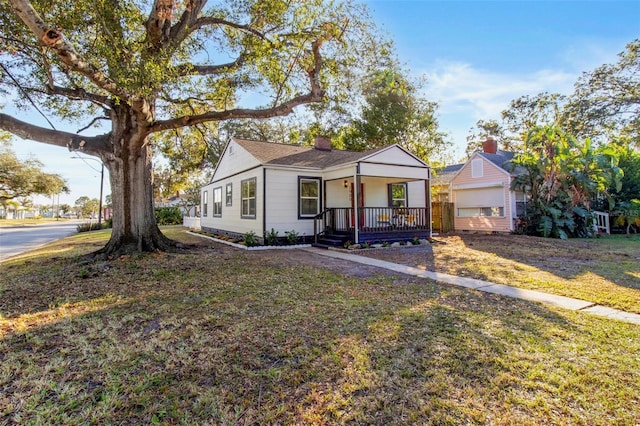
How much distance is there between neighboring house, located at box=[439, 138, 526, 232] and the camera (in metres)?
15.6

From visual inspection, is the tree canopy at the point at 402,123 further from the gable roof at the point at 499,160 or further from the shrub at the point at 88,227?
the shrub at the point at 88,227

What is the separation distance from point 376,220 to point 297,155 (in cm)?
439

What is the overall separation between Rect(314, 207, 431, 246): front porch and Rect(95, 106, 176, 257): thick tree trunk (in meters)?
5.87

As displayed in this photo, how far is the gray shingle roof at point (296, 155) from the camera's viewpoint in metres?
12.0

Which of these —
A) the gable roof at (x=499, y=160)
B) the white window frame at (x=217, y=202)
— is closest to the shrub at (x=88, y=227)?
the white window frame at (x=217, y=202)

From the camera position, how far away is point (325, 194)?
12.7 meters

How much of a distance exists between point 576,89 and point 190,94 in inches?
1031

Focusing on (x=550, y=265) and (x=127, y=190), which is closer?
(x=550, y=265)

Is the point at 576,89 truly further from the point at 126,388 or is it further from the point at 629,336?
the point at 126,388

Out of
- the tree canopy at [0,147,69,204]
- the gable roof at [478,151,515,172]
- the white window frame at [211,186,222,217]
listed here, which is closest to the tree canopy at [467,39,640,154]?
the gable roof at [478,151,515,172]

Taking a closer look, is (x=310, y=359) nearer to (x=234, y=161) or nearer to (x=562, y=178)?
(x=234, y=161)

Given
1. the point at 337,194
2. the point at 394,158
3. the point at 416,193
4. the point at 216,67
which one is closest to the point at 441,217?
the point at 416,193

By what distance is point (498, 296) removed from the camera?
5051 millimetres

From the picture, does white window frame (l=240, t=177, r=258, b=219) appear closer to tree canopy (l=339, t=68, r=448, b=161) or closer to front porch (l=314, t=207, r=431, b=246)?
front porch (l=314, t=207, r=431, b=246)
